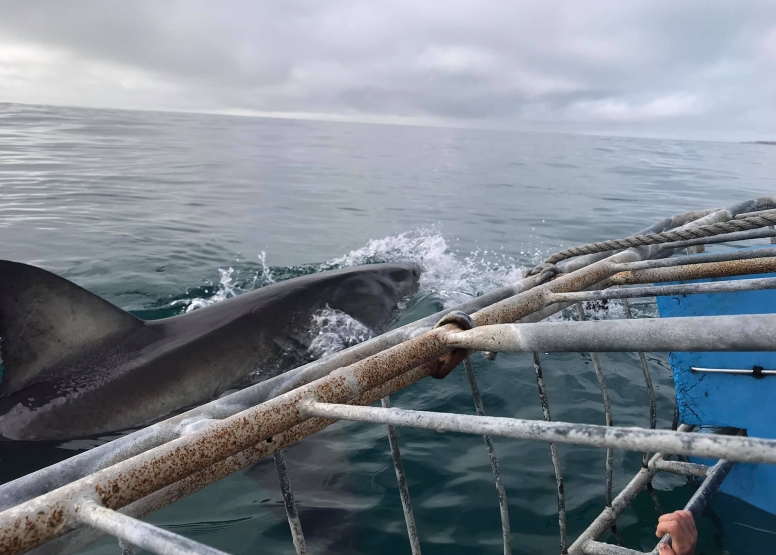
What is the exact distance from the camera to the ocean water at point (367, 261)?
343 centimetres

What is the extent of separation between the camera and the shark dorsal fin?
3998 millimetres

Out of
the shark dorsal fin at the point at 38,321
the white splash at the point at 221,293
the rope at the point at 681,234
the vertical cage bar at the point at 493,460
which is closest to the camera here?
the vertical cage bar at the point at 493,460

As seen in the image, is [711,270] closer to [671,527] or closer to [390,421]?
[671,527]

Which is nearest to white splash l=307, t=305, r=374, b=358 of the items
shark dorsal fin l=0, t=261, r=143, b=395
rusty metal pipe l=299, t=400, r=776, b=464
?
shark dorsal fin l=0, t=261, r=143, b=395

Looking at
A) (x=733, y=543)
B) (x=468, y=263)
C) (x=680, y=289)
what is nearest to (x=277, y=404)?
(x=680, y=289)

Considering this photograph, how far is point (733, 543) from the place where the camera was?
3086mm

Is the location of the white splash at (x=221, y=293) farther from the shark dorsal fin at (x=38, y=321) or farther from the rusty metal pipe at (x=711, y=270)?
the rusty metal pipe at (x=711, y=270)

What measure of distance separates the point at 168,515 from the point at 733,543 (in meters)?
3.10

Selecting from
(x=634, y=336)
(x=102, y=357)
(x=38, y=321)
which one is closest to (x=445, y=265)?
(x=102, y=357)

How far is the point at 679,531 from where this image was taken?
2055mm

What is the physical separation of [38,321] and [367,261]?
622 cm

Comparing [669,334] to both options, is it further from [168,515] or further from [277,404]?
[168,515]

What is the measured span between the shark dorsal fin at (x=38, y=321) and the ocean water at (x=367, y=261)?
0.55m

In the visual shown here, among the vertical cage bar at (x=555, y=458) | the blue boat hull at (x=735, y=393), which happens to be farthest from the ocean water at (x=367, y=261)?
the vertical cage bar at (x=555, y=458)
